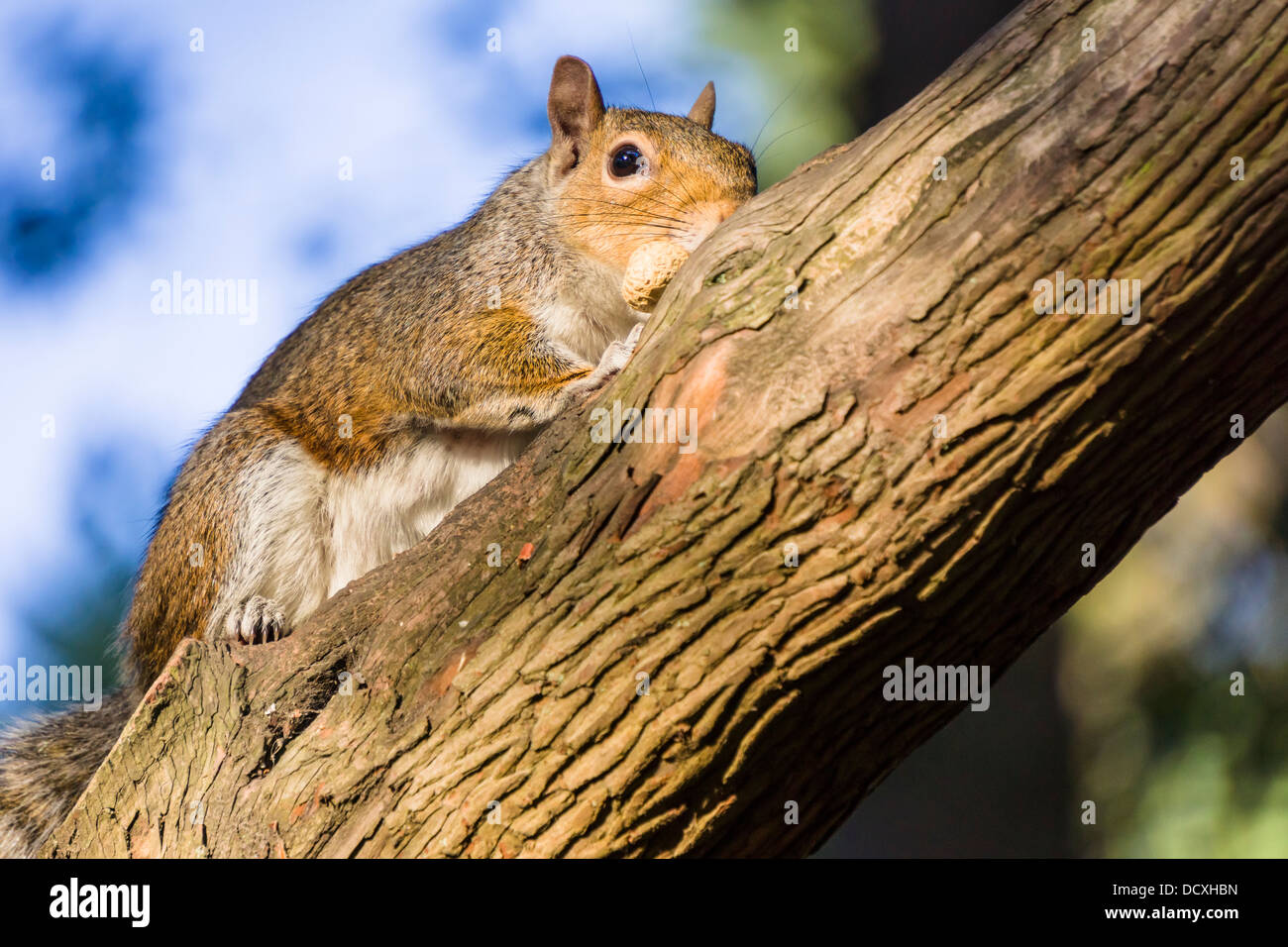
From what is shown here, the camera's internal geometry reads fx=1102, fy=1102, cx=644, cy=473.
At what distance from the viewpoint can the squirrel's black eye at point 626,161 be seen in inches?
138

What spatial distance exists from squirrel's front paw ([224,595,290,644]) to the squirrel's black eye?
67.1 inches

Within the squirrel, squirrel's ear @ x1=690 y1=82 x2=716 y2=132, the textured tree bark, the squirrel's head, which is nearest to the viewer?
the textured tree bark

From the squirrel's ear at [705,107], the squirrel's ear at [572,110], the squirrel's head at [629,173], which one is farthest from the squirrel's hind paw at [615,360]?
the squirrel's ear at [705,107]

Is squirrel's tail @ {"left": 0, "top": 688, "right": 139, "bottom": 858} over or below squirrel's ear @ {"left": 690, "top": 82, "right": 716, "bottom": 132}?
below

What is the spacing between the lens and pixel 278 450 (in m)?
3.38

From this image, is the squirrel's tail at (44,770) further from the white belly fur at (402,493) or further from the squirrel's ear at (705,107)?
the squirrel's ear at (705,107)

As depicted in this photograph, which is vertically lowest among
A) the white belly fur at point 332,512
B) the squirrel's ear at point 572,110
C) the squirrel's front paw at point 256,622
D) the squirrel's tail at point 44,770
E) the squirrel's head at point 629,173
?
the squirrel's tail at point 44,770

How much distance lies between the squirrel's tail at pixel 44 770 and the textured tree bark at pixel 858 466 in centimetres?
125

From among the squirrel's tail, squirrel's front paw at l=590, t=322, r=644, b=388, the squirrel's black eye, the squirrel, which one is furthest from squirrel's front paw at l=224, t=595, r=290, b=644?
the squirrel's black eye

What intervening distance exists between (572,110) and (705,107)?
0.68 m

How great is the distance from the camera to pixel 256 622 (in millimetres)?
3098

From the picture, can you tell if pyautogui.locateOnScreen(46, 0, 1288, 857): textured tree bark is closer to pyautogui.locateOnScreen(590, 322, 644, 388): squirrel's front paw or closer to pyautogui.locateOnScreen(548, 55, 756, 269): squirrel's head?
pyautogui.locateOnScreen(590, 322, 644, 388): squirrel's front paw

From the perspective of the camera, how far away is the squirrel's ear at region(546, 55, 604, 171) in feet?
12.2
